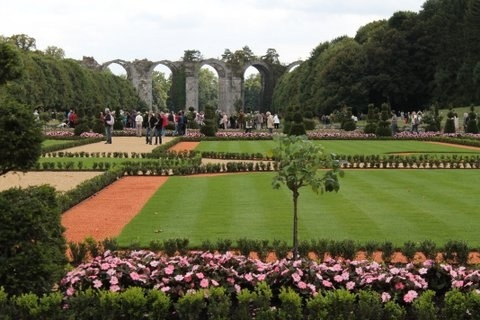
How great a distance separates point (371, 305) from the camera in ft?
18.2

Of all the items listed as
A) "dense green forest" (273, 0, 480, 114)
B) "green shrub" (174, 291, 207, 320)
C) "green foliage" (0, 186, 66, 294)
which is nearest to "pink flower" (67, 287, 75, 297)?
"green foliage" (0, 186, 66, 294)

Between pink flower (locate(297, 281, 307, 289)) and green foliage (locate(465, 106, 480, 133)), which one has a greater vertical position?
green foliage (locate(465, 106, 480, 133))

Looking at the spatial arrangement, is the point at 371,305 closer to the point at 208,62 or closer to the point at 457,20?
the point at 457,20

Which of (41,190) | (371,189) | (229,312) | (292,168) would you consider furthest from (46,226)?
(371,189)

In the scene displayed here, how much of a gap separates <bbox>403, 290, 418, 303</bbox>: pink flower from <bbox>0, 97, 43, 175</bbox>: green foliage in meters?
3.13

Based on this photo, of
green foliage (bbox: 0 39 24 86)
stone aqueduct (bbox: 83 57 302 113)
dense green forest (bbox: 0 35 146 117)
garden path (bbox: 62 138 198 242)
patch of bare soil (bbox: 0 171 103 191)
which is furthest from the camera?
stone aqueduct (bbox: 83 57 302 113)

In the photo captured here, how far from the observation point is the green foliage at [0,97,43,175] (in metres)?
5.68

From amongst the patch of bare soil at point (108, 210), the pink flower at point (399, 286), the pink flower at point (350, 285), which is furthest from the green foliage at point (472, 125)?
the pink flower at point (350, 285)

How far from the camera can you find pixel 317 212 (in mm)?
11383

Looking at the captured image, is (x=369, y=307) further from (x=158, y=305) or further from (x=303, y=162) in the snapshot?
(x=303, y=162)

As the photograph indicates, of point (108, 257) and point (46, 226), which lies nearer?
point (46, 226)

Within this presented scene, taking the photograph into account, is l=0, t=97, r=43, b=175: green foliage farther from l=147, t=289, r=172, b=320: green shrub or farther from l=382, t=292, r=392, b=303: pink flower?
l=382, t=292, r=392, b=303: pink flower

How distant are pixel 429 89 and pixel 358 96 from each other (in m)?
5.93

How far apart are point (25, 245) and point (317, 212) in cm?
639
